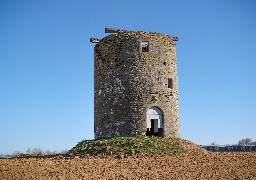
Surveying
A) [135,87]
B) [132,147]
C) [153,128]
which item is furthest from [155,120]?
[132,147]

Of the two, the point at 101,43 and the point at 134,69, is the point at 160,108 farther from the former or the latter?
the point at 101,43

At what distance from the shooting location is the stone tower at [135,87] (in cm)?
2117

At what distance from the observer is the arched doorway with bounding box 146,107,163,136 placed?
2131 centimetres

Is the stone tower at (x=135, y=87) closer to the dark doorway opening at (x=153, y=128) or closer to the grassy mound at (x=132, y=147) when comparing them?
the dark doorway opening at (x=153, y=128)

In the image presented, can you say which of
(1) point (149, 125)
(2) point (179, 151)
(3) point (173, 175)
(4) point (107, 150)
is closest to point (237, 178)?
(3) point (173, 175)

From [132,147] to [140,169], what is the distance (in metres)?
5.22

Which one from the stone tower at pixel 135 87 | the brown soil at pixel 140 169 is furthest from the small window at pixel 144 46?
the brown soil at pixel 140 169

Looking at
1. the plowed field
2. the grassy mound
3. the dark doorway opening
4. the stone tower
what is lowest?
the plowed field

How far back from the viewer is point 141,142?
716 inches

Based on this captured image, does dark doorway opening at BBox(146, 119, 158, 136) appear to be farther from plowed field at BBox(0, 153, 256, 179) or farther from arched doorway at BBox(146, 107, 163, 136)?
plowed field at BBox(0, 153, 256, 179)

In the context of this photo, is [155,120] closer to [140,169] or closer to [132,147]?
[132,147]

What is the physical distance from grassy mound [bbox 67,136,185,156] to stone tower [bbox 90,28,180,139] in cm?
233

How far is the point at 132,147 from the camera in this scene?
17.4 meters

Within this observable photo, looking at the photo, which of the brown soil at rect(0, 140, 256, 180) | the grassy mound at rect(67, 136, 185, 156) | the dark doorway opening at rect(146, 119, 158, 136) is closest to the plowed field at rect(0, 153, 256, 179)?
the brown soil at rect(0, 140, 256, 180)
